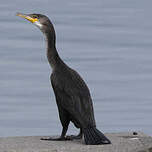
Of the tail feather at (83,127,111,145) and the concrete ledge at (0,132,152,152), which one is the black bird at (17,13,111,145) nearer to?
the tail feather at (83,127,111,145)

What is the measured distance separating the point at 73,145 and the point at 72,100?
2.11 feet

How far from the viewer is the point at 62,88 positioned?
13602mm

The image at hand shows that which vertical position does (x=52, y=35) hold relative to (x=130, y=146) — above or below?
above

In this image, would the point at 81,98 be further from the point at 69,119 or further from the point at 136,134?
the point at 136,134

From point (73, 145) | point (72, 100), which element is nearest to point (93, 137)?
point (73, 145)

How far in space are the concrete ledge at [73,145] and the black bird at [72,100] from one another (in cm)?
20

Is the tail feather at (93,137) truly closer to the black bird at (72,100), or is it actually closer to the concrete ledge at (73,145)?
the black bird at (72,100)

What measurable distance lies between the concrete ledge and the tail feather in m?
0.10

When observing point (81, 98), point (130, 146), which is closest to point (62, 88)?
point (81, 98)

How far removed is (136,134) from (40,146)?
6.05 ft

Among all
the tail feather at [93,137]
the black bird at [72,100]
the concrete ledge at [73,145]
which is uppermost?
the black bird at [72,100]

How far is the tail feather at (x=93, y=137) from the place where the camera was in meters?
13.3

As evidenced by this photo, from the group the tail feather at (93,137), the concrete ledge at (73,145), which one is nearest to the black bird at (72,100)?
the tail feather at (93,137)

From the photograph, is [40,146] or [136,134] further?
[136,134]
